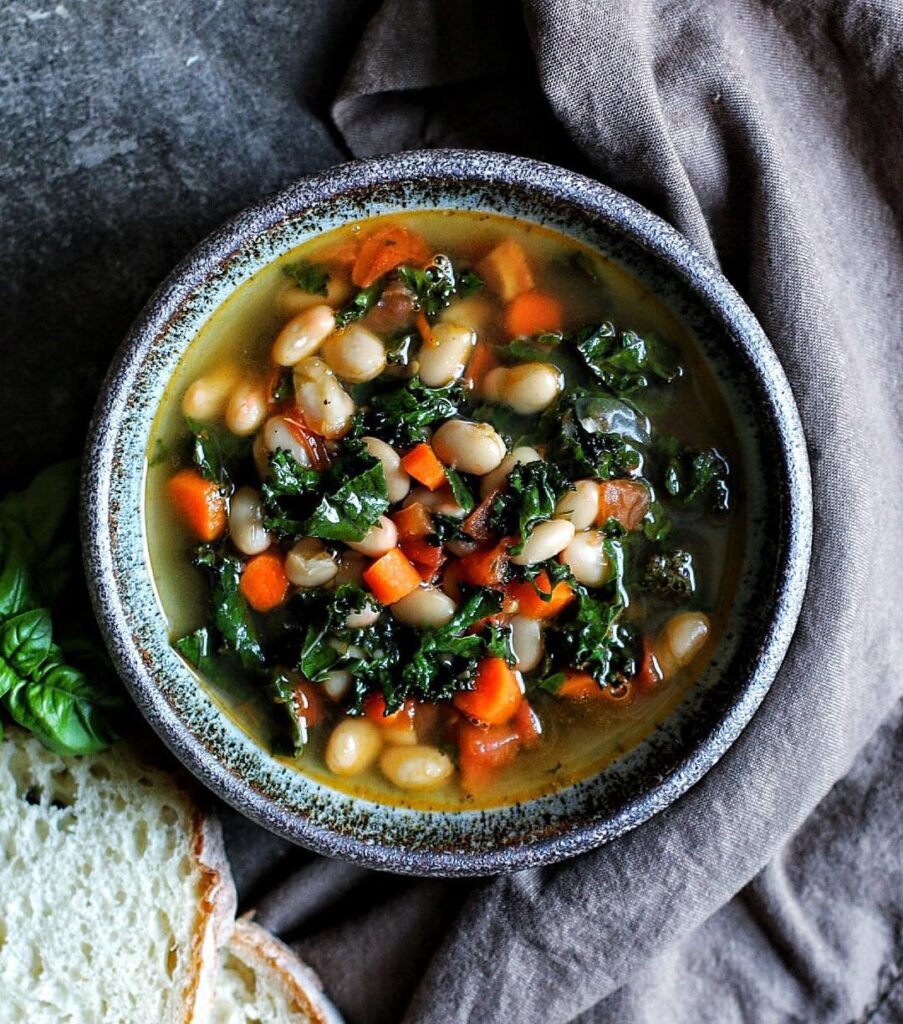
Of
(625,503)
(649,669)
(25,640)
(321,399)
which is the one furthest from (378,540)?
(25,640)

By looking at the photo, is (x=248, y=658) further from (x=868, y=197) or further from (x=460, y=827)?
(x=868, y=197)

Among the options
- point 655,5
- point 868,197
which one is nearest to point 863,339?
point 868,197

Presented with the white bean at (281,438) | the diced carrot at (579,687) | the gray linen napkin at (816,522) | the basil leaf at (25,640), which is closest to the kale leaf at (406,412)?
the white bean at (281,438)

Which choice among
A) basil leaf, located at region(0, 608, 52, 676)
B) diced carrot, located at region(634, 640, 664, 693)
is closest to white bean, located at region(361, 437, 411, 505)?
diced carrot, located at region(634, 640, 664, 693)

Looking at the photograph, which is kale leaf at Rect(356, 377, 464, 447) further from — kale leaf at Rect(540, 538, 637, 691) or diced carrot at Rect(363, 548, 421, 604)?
kale leaf at Rect(540, 538, 637, 691)

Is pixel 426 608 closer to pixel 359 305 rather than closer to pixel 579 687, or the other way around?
pixel 579 687

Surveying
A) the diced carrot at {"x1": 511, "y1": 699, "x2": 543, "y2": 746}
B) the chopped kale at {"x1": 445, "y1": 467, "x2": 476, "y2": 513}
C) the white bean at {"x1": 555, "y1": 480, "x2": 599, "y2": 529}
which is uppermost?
the white bean at {"x1": 555, "y1": 480, "x2": 599, "y2": 529}
